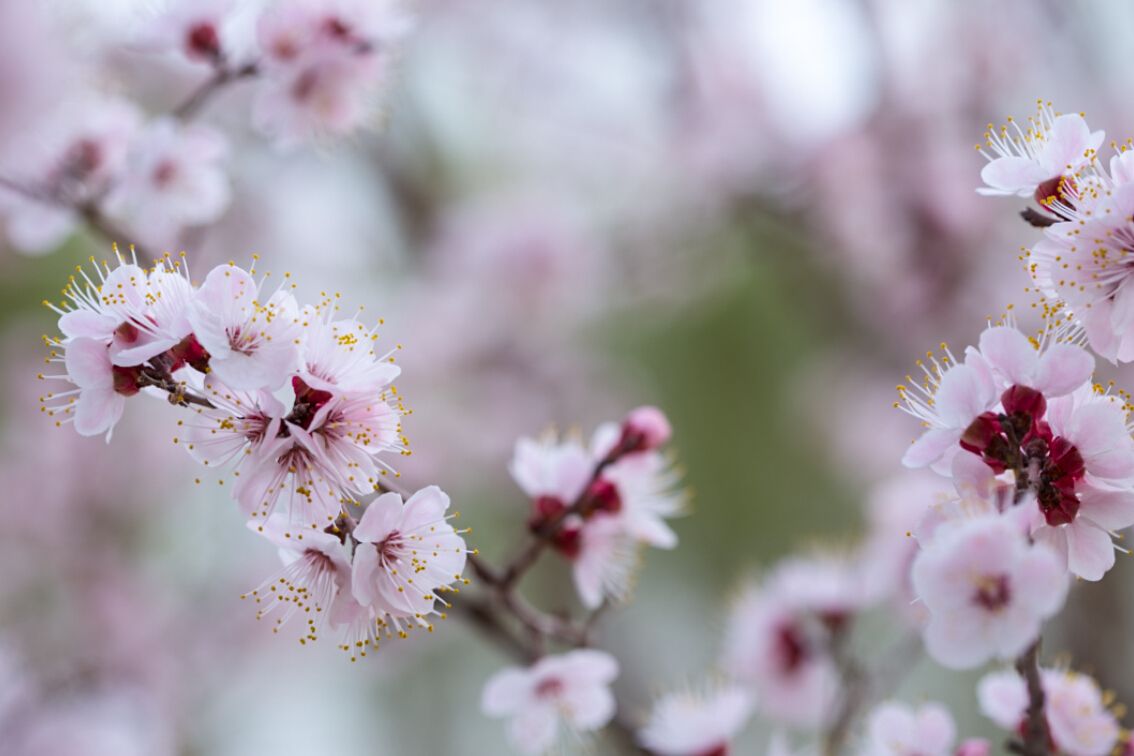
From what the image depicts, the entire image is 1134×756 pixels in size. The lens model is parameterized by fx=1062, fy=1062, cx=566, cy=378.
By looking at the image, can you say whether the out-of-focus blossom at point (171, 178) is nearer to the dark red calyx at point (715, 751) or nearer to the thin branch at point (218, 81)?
the thin branch at point (218, 81)

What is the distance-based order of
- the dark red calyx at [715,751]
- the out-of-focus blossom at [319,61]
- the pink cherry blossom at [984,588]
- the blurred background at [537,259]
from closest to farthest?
1. the pink cherry blossom at [984,588]
2. the dark red calyx at [715,751]
3. the out-of-focus blossom at [319,61]
4. the blurred background at [537,259]

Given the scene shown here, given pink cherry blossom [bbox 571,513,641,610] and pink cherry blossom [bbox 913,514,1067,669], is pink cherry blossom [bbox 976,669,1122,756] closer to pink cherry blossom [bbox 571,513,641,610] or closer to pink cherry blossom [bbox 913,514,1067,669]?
pink cherry blossom [bbox 913,514,1067,669]

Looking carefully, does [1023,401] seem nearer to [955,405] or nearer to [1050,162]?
[955,405]

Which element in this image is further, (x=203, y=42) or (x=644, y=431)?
(x=203, y=42)

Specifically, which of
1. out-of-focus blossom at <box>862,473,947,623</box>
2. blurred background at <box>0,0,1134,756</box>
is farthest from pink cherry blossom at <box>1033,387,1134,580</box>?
blurred background at <box>0,0,1134,756</box>

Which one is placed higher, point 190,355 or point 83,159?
point 83,159

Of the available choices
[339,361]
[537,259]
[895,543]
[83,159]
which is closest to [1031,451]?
[339,361]

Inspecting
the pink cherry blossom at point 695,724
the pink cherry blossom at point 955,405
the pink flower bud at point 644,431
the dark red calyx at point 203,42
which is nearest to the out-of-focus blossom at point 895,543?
the pink cherry blossom at point 695,724
